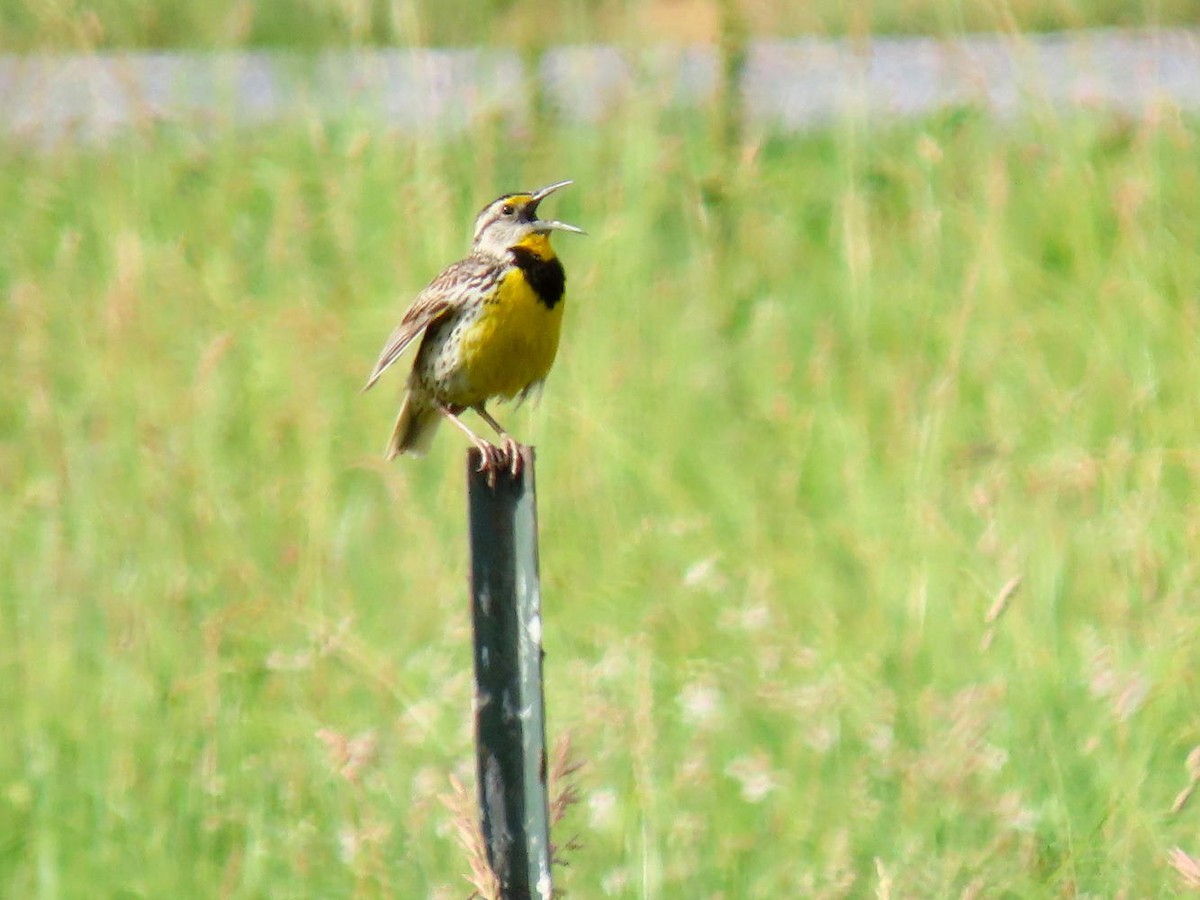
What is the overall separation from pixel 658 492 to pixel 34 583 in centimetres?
143

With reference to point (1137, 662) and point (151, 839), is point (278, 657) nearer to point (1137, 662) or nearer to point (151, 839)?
point (151, 839)

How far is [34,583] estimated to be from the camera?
4.02m

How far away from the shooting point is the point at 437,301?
3957 mm

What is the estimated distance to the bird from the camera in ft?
12.5

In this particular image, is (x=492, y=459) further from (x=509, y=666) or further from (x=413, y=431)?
(x=413, y=431)

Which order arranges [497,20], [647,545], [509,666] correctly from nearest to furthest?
[509,666], [647,545], [497,20]

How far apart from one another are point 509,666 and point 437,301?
214 cm

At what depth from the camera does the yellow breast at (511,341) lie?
149 inches

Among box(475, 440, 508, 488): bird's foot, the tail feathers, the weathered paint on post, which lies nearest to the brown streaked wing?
the tail feathers

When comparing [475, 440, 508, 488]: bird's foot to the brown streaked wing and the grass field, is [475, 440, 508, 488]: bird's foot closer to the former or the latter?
the grass field

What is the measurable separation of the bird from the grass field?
0.24 metres

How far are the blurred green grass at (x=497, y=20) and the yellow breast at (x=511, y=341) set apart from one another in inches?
46.5

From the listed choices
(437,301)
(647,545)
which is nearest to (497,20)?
(437,301)

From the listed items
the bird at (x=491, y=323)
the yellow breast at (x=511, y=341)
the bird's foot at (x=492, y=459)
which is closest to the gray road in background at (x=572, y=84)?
the bird at (x=491, y=323)
